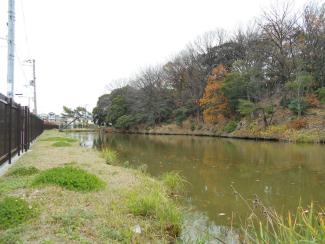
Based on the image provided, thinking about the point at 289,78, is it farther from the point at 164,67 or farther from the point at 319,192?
the point at 319,192

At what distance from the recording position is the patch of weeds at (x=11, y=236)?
10.0 feet

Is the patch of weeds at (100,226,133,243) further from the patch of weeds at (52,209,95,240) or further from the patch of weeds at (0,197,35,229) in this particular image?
the patch of weeds at (0,197,35,229)

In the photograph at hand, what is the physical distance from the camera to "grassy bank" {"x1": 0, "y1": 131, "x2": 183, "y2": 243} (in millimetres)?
3352

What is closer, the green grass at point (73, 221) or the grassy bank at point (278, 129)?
the green grass at point (73, 221)

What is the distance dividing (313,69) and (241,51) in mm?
9482

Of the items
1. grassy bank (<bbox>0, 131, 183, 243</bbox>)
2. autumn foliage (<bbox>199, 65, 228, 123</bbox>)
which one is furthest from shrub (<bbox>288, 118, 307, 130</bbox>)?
grassy bank (<bbox>0, 131, 183, 243</bbox>)

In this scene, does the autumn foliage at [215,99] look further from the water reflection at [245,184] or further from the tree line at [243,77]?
the water reflection at [245,184]

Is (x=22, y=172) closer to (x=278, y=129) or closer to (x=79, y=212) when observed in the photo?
(x=79, y=212)

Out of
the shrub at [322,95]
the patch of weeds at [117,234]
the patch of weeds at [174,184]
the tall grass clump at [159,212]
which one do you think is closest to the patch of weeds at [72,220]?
the patch of weeds at [117,234]

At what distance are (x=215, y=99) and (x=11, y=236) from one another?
30.7 meters

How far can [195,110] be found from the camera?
1560 inches

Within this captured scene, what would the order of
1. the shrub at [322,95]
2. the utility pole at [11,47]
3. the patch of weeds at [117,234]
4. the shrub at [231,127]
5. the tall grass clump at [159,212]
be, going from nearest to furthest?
the patch of weeds at [117,234], the tall grass clump at [159,212], the utility pole at [11,47], the shrub at [322,95], the shrub at [231,127]

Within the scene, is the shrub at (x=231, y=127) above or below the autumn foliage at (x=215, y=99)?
below

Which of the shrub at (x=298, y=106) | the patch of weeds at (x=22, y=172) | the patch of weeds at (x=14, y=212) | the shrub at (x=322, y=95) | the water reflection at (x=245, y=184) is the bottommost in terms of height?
the water reflection at (x=245, y=184)
